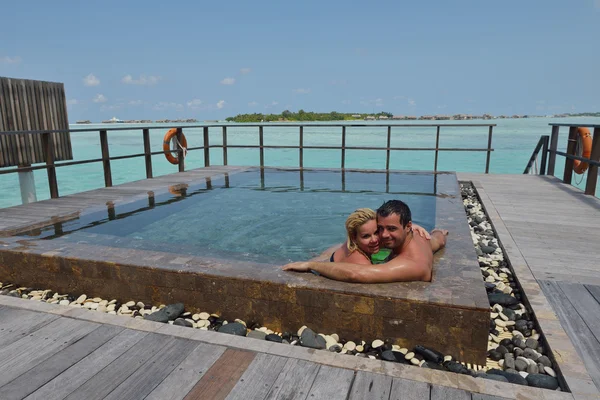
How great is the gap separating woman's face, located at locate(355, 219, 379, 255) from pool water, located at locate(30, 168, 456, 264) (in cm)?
69

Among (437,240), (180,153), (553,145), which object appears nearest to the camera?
(437,240)

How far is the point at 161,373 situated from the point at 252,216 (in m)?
3.44

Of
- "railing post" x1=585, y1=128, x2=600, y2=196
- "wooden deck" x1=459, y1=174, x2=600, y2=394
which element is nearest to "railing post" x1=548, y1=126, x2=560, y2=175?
"wooden deck" x1=459, y1=174, x2=600, y2=394

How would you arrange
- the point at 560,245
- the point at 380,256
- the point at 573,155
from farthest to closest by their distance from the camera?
1. the point at 573,155
2. the point at 560,245
3. the point at 380,256

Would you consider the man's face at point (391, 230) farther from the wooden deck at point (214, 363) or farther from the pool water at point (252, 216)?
the pool water at point (252, 216)

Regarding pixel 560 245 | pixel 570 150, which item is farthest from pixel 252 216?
pixel 570 150

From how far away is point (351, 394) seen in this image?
147cm

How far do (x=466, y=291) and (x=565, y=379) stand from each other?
22.8 inches

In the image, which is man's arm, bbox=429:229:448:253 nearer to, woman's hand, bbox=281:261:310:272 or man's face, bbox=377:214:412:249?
man's face, bbox=377:214:412:249

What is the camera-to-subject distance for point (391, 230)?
2.16 metres

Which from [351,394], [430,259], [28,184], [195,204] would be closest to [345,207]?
[195,204]

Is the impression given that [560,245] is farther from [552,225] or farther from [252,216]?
[252,216]

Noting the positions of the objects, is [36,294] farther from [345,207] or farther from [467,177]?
[467,177]

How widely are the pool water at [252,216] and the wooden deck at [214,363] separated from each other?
962 millimetres
